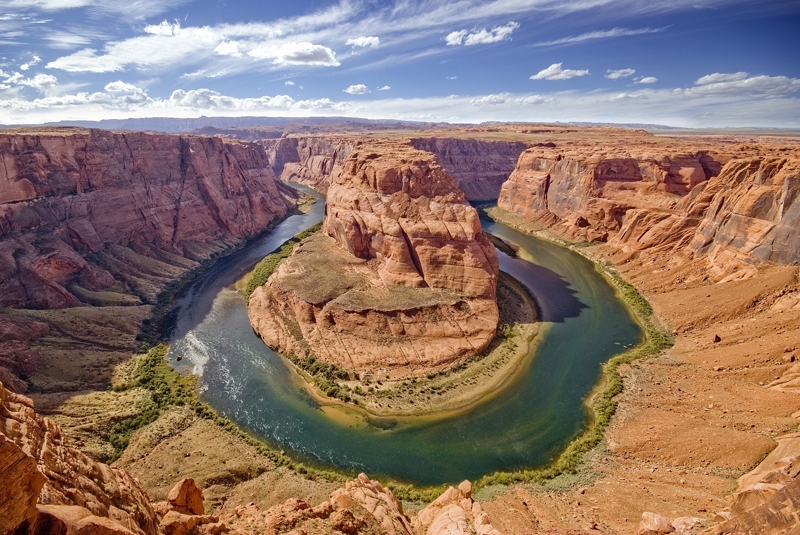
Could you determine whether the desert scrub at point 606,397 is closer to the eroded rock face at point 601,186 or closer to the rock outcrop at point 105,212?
the eroded rock face at point 601,186

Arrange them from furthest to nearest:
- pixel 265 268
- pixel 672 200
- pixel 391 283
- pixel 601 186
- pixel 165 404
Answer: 1. pixel 601 186
2. pixel 672 200
3. pixel 265 268
4. pixel 391 283
5. pixel 165 404

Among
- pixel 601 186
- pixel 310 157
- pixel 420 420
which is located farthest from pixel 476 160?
pixel 420 420

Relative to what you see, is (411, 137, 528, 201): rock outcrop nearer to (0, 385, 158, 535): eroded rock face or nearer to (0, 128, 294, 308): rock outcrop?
(0, 128, 294, 308): rock outcrop

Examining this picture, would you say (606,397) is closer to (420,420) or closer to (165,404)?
(420,420)

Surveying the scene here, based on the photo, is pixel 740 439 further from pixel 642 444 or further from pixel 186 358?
pixel 186 358

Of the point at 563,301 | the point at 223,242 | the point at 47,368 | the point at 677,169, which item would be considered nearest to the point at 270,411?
the point at 47,368

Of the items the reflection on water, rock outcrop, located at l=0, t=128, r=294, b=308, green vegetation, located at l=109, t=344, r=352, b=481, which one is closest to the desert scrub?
the reflection on water

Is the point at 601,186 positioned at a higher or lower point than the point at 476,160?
lower

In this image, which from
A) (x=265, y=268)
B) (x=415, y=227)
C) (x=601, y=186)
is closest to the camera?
(x=415, y=227)
